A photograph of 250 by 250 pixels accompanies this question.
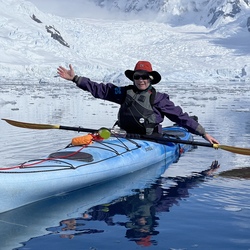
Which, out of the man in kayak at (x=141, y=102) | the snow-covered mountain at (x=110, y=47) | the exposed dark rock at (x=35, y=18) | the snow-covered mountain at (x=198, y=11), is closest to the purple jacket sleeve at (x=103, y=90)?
the man in kayak at (x=141, y=102)

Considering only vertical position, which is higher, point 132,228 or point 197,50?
point 197,50

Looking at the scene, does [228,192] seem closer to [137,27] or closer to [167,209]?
[167,209]

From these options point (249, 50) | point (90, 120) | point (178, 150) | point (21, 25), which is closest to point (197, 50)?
point (249, 50)

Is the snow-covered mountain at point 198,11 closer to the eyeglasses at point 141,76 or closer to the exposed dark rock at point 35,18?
the exposed dark rock at point 35,18

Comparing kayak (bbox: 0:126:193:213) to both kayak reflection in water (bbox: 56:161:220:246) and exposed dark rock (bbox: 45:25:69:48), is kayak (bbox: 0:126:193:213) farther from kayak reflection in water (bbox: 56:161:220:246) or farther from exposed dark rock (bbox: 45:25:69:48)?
exposed dark rock (bbox: 45:25:69:48)

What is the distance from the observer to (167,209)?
3432 millimetres

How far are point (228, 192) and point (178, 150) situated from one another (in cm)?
175

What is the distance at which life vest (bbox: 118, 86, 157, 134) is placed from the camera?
4.72 meters

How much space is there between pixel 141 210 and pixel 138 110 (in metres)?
1.54

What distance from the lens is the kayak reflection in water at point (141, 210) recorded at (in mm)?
2913

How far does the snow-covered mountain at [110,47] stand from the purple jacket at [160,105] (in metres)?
26.4

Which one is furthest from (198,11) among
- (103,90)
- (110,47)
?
(103,90)

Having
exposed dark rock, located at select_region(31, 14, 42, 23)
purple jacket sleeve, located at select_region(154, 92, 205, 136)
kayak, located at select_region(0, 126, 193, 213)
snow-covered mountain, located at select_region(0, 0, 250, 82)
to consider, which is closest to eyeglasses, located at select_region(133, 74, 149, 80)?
purple jacket sleeve, located at select_region(154, 92, 205, 136)

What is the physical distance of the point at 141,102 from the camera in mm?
4719
